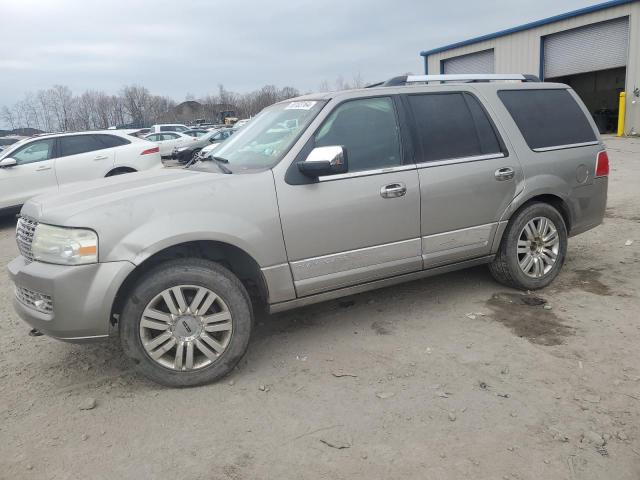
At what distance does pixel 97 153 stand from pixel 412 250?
801 cm

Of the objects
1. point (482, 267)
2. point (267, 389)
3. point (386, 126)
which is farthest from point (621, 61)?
point (267, 389)

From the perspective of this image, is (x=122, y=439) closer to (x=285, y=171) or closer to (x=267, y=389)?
(x=267, y=389)

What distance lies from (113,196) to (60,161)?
7.48 m

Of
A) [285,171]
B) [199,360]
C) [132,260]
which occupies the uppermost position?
[285,171]

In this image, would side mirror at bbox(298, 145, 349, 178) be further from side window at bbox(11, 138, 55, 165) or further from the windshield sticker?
side window at bbox(11, 138, 55, 165)

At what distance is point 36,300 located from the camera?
3148 mm

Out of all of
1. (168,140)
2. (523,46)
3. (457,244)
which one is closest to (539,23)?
(523,46)

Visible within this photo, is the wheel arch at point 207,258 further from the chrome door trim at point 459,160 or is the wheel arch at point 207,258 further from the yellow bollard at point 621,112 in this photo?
the yellow bollard at point 621,112

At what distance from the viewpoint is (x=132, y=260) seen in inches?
121

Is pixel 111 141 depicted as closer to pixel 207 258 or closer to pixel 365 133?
pixel 207 258

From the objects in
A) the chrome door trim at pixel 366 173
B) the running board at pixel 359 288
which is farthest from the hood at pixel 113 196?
the running board at pixel 359 288

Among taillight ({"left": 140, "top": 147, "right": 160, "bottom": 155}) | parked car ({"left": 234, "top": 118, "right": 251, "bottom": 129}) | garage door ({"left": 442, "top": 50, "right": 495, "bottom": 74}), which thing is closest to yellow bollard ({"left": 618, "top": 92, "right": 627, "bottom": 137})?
garage door ({"left": 442, "top": 50, "right": 495, "bottom": 74})

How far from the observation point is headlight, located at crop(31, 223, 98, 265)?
3.03 metres

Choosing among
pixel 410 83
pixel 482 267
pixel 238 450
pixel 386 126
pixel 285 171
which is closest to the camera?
pixel 238 450
